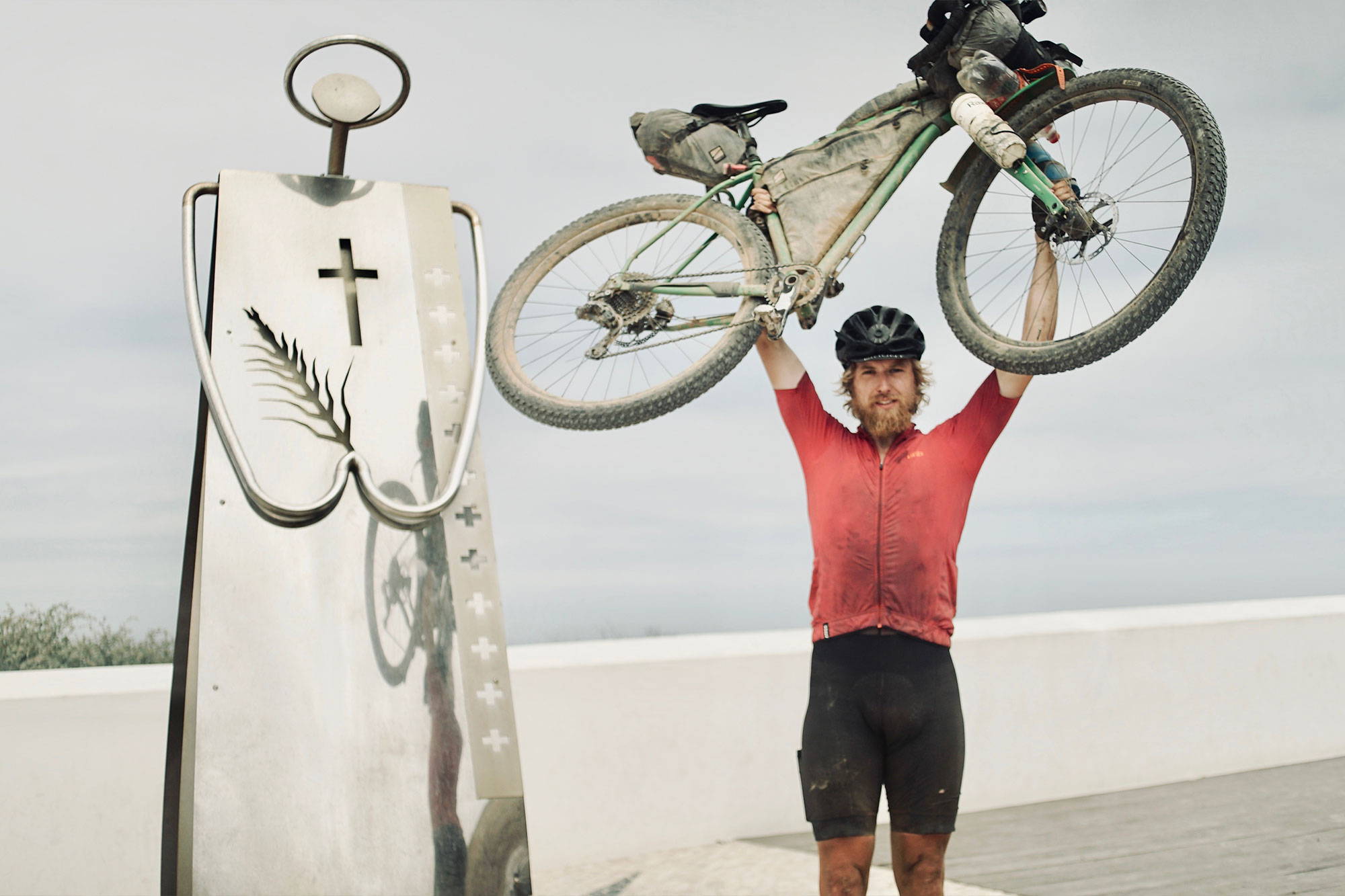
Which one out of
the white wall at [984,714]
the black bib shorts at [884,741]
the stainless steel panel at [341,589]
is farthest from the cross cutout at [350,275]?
the white wall at [984,714]

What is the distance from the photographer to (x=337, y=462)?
1.71 meters

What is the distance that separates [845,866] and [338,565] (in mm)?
1143

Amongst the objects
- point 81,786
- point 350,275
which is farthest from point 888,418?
point 81,786

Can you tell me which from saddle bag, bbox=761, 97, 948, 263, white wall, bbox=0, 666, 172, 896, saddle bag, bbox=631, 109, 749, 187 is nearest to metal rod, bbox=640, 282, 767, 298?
saddle bag, bbox=761, 97, 948, 263

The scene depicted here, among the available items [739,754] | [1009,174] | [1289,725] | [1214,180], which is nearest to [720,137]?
[1009,174]

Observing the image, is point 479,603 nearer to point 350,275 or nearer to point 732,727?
point 350,275

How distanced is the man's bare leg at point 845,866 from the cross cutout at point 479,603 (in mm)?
879

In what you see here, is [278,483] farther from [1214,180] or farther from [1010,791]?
[1010,791]

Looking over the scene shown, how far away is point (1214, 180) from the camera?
2.37 metres

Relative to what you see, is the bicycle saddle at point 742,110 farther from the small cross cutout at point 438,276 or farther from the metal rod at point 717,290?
the small cross cutout at point 438,276

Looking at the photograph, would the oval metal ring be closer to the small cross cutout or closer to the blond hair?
the small cross cutout

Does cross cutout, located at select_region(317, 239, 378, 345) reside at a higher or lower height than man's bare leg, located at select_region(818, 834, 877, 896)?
higher

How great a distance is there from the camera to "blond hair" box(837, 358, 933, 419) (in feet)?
8.07

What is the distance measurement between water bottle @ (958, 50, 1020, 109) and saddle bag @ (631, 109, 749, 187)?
591mm
